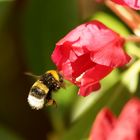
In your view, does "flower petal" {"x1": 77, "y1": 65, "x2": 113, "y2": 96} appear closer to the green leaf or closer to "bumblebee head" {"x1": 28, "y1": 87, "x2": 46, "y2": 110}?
"bumblebee head" {"x1": 28, "y1": 87, "x2": 46, "y2": 110}

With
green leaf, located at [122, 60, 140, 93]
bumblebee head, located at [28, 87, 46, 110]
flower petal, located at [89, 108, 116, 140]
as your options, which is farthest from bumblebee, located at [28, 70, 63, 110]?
green leaf, located at [122, 60, 140, 93]

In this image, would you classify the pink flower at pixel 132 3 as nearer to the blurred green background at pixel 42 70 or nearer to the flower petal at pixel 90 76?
the flower petal at pixel 90 76

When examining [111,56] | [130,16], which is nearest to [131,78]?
Result: [130,16]

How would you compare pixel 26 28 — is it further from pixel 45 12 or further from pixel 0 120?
pixel 0 120

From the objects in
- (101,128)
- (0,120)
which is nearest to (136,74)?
(101,128)

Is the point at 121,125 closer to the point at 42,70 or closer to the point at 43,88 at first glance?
the point at 43,88

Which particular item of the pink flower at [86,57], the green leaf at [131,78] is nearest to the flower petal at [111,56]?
the pink flower at [86,57]
